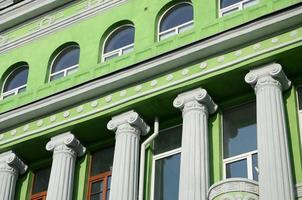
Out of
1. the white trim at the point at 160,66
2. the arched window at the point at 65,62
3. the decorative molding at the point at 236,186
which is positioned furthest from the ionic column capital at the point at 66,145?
the decorative molding at the point at 236,186

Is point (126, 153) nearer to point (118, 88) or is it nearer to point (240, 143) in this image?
point (118, 88)

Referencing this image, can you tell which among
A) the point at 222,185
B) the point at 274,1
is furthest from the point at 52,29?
the point at 222,185

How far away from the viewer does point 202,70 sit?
65.4 feet

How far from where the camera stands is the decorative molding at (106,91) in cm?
1946

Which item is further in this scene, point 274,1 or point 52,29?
point 52,29

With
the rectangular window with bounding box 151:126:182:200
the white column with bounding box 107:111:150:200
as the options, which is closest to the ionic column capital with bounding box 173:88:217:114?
the rectangular window with bounding box 151:126:182:200

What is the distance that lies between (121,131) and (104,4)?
5.17 metres

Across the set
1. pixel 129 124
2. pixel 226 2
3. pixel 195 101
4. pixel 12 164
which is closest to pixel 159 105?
pixel 129 124

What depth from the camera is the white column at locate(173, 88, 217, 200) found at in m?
18.2

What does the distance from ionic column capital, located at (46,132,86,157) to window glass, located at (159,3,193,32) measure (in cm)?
Result: 407

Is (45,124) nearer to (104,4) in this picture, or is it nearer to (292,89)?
(104,4)

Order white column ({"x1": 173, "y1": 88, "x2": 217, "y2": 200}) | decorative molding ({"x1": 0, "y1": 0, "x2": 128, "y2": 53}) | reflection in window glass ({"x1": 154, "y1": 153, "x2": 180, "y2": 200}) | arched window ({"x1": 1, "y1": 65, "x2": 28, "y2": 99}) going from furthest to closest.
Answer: arched window ({"x1": 1, "y1": 65, "x2": 28, "y2": 99}) < decorative molding ({"x1": 0, "y1": 0, "x2": 128, "y2": 53}) < reflection in window glass ({"x1": 154, "y1": 153, "x2": 180, "y2": 200}) < white column ({"x1": 173, "y1": 88, "x2": 217, "y2": 200})

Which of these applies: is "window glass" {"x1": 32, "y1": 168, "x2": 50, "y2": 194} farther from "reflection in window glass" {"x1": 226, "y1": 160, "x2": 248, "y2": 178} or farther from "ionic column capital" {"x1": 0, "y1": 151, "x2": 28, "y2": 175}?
"reflection in window glass" {"x1": 226, "y1": 160, "x2": 248, "y2": 178}

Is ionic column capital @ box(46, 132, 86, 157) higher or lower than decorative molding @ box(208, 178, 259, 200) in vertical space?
higher
